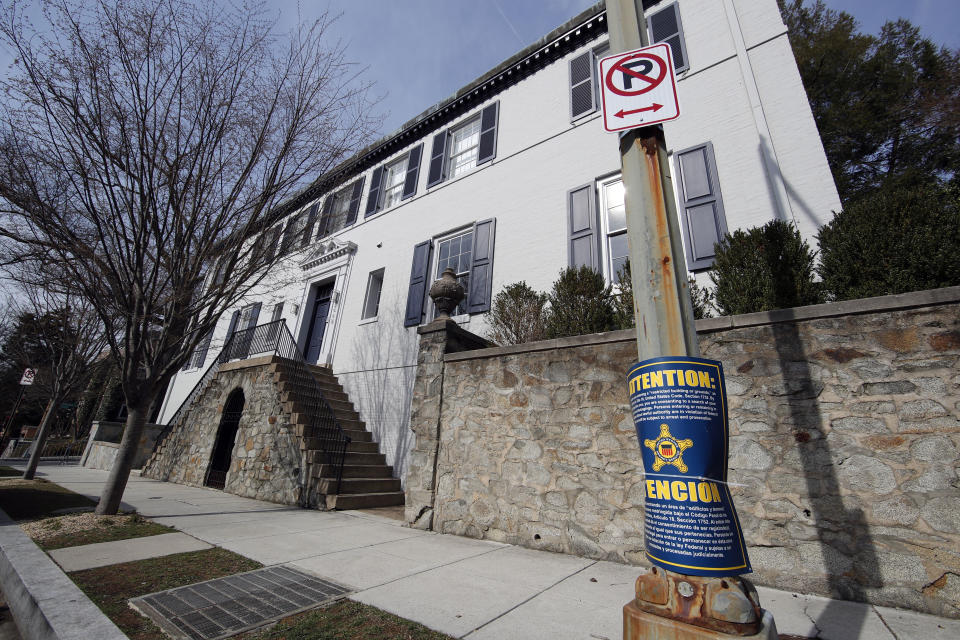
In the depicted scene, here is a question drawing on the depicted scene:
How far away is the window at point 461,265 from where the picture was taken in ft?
28.7

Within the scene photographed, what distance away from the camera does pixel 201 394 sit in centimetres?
1091

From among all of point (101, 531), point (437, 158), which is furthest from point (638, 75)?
point (437, 158)

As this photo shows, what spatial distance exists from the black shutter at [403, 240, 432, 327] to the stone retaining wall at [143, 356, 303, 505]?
334cm

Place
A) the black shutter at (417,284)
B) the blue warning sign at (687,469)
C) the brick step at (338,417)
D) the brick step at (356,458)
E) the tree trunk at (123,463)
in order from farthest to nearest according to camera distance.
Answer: the black shutter at (417,284)
the brick step at (338,417)
the brick step at (356,458)
the tree trunk at (123,463)
the blue warning sign at (687,469)

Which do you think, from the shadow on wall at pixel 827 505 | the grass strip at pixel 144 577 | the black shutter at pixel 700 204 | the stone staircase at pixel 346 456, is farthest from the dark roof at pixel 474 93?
the shadow on wall at pixel 827 505

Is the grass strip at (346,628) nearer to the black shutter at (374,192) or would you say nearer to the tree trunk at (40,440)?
the tree trunk at (40,440)

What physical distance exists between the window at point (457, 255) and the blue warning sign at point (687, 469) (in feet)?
24.6

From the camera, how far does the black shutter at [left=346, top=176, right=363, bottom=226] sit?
1303 centimetres

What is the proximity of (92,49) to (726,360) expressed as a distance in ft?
28.1

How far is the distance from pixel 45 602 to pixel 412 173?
11.2 metres

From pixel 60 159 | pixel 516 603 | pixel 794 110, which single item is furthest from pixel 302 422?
pixel 794 110

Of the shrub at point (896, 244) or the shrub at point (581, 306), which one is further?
the shrub at point (581, 306)

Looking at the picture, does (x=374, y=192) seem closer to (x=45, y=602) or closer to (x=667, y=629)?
(x=45, y=602)

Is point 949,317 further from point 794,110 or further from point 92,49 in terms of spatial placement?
point 92,49
